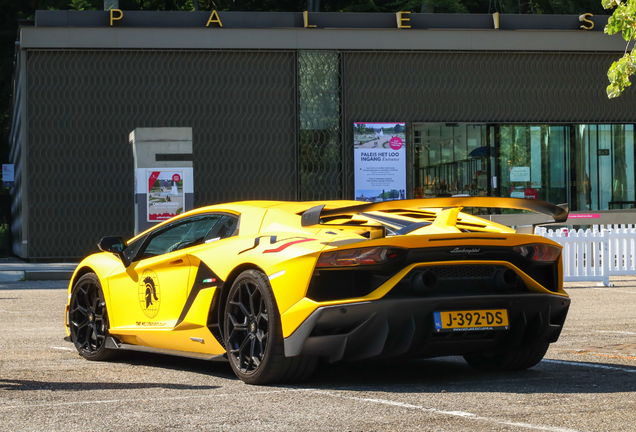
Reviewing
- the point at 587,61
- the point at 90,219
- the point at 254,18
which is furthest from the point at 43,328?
the point at 587,61

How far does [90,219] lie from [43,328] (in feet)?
45.4

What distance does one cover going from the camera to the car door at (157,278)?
6426 millimetres

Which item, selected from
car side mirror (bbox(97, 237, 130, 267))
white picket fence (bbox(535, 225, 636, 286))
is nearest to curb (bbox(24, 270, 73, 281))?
white picket fence (bbox(535, 225, 636, 286))

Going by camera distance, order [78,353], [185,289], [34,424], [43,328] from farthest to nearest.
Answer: [43,328], [78,353], [185,289], [34,424]

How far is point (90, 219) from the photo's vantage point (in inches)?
900

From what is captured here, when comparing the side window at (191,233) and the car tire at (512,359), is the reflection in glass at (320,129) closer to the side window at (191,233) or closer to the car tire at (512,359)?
the side window at (191,233)

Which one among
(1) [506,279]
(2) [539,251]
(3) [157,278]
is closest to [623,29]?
(2) [539,251]

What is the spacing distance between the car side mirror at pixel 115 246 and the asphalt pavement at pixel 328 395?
0.81 m

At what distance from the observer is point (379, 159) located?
2417 centimetres

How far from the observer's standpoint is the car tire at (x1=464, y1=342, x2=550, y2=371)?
6113 mm

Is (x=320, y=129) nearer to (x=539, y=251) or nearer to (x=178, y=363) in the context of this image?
(x=178, y=363)

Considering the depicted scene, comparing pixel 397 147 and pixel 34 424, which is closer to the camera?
pixel 34 424

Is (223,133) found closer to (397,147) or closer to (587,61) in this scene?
(397,147)

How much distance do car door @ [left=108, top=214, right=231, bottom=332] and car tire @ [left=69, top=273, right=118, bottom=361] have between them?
0.57 feet
